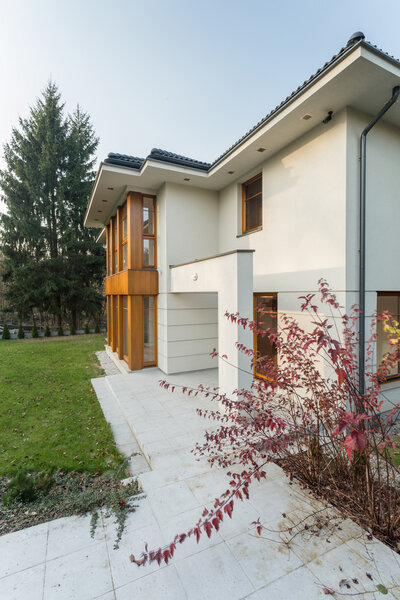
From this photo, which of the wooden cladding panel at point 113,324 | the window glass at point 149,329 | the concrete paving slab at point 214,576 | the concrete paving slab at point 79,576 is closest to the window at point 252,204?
the window glass at point 149,329

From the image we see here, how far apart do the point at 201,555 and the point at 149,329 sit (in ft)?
23.3

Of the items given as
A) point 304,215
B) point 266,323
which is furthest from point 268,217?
point 266,323

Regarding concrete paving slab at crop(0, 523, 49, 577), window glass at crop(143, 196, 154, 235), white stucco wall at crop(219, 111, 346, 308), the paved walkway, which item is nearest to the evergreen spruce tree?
window glass at crop(143, 196, 154, 235)

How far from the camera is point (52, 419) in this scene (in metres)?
5.90

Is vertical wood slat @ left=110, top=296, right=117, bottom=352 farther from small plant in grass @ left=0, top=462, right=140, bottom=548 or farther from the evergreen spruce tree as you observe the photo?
small plant in grass @ left=0, top=462, right=140, bottom=548

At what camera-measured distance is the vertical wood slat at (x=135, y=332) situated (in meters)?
8.81

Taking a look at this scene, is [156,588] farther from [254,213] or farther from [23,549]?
[254,213]

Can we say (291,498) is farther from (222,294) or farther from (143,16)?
(143,16)

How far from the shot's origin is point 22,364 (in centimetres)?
1054

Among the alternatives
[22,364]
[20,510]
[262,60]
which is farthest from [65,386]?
[262,60]

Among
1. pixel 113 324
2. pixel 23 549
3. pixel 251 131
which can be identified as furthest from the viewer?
pixel 113 324

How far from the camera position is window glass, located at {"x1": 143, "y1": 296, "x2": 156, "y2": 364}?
9.20 metres

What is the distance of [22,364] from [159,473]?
9344 mm

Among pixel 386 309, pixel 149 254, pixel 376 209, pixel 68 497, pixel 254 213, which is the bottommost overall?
pixel 68 497
